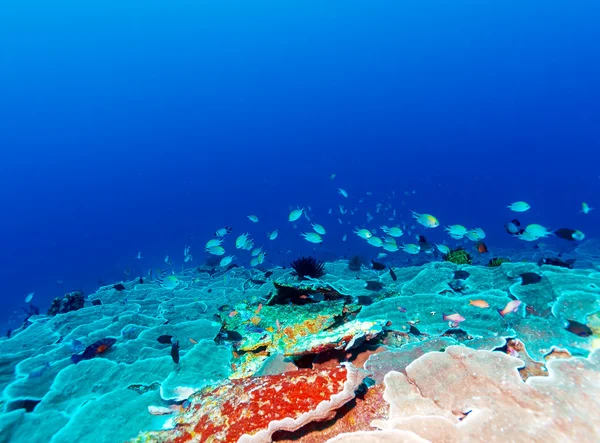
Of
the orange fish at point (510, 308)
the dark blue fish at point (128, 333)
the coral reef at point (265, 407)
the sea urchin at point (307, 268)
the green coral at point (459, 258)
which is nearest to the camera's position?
the coral reef at point (265, 407)

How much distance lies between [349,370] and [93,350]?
14.9ft

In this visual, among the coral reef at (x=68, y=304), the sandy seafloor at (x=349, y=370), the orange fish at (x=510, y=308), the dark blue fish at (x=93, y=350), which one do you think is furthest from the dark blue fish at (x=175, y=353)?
the coral reef at (x=68, y=304)

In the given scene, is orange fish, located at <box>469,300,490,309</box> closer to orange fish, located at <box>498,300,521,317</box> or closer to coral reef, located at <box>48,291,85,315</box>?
orange fish, located at <box>498,300,521,317</box>

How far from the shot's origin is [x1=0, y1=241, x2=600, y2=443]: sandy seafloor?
2471 millimetres

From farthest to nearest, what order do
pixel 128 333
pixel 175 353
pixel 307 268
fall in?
pixel 307 268, pixel 128 333, pixel 175 353

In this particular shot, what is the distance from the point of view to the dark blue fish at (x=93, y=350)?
496 centimetres

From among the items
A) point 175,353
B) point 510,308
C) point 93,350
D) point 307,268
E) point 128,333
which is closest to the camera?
point 175,353

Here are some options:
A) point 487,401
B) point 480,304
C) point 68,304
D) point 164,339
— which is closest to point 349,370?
point 487,401

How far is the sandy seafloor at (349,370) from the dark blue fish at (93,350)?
0.53 feet

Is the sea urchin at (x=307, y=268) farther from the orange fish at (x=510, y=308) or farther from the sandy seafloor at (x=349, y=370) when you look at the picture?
the orange fish at (x=510, y=308)

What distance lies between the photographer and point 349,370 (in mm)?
2801

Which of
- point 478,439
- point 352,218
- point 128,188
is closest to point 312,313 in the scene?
point 478,439

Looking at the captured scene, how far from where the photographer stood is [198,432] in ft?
8.83

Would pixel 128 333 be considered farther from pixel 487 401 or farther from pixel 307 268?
pixel 487 401
